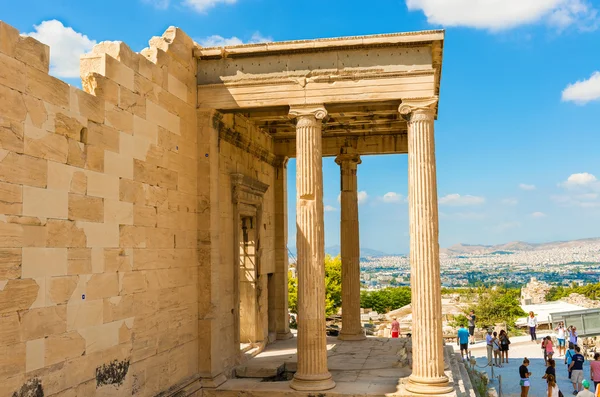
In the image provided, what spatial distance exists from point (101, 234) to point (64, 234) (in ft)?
3.68

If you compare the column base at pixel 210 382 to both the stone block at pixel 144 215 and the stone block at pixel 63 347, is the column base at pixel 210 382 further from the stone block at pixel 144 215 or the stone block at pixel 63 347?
the stone block at pixel 63 347

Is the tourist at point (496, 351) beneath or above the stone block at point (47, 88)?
beneath

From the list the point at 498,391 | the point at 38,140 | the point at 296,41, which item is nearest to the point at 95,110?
the point at 38,140

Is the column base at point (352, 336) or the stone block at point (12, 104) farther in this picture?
the column base at point (352, 336)

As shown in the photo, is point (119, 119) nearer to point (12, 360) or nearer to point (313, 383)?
point (12, 360)

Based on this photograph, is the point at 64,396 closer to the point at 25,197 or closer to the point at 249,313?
the point at 25,197

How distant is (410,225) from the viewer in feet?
48.0

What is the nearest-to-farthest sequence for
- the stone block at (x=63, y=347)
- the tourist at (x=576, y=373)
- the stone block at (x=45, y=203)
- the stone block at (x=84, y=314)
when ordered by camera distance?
the stone block at (x=45, y=203), the stone block at (x=63, y=347), the stone block at (x=84, y=314), the tourist at (x=576, y=373)

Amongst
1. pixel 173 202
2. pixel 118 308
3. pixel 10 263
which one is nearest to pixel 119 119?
pixel 173 202

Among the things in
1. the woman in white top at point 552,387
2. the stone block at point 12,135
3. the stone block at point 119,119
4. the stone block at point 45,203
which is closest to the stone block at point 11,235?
the stone block at point 45,203

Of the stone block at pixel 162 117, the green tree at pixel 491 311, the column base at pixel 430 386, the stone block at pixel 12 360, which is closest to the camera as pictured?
the stone block at pixel 12 360

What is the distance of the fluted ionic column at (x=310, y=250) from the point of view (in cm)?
1462

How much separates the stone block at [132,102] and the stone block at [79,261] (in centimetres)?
321

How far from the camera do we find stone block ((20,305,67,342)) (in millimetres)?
9188
